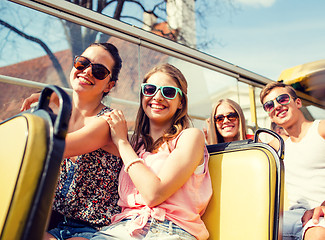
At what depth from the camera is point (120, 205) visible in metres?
1.30

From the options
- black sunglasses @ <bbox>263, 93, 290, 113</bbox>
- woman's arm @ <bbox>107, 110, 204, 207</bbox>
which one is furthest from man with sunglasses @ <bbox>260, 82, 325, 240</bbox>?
woman's arm @ <bbox>107, 110, 204, 207</bbox>

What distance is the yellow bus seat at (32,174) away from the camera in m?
0.60

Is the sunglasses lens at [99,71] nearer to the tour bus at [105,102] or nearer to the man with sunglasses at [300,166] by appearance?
the tour bus at [105,102]

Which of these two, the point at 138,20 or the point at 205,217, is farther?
the point at 138,20

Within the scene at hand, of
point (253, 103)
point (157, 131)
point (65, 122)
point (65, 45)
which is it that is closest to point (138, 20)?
point (253, 103)

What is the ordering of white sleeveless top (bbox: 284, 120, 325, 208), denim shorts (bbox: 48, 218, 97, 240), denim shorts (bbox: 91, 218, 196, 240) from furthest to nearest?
white sleeveless top (bbox: 284, 120, 325, 208) → denim shorts (bbox: 48, 218, 97, 240) → denim shorts (bbox: 91, 218, 196, 240)

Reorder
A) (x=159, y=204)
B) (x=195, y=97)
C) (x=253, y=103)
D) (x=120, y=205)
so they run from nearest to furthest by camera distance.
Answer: (x=159, y=204) → (x=120, y=205) → (x=195, y=97) → (x=253, y=103)

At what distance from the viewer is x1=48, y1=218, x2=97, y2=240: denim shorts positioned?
1223 millimetres

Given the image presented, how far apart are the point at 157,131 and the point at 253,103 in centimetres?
234

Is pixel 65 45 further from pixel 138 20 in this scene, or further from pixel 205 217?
pixel 138 20

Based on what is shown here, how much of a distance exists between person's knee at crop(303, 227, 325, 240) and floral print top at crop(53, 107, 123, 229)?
3.12ft

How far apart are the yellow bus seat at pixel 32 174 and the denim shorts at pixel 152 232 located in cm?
55

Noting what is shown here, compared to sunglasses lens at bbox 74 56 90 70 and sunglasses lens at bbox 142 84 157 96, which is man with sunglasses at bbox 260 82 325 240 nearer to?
sunglasses lens at bbox 142 84 157 96

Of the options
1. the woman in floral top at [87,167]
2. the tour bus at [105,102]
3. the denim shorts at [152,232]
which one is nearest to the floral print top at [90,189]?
the woman in floral top at [87,167]
